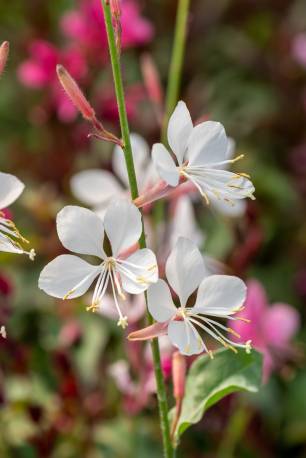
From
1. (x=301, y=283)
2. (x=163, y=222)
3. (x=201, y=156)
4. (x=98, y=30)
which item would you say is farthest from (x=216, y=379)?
(x=98, y=30)

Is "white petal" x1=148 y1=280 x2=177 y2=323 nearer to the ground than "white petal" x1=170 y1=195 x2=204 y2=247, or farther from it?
farther from it

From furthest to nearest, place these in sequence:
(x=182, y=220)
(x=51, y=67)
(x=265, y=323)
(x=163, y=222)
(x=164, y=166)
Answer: (x=51, y=67), (x=163, y=222), (x=265, y=323), (x=182, y=220), (x=164, y=166)

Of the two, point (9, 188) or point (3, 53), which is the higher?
point (3, 53)

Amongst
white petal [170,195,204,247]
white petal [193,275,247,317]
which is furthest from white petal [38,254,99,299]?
white petal [170,195,204,247]

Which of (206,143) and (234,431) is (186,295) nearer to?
(206,143)

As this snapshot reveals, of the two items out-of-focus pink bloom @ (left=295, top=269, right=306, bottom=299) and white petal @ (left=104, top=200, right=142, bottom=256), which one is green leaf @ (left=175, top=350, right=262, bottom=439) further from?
out-of-focus pink bloom @ (left=295, top=269, right=306, bottom=299)

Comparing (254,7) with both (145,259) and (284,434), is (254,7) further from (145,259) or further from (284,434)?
(145,259)
